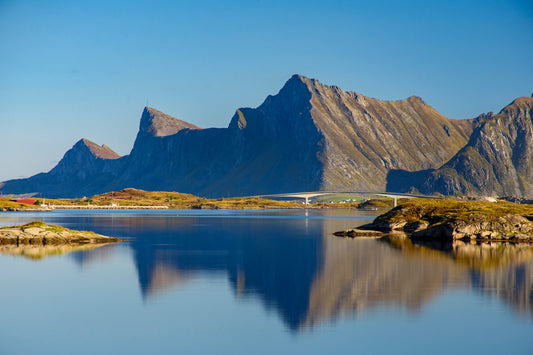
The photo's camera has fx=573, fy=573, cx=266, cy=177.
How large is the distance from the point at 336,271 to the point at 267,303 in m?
14.8

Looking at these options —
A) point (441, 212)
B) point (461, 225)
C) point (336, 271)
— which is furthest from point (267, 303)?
point (441, 212)

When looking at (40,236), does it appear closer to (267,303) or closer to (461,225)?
(267,303)

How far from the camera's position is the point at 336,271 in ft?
158

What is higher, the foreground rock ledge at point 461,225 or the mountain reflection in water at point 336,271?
the foreground rock ledge at point 461,225

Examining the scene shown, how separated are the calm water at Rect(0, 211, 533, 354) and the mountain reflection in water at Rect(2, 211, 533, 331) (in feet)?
0.35

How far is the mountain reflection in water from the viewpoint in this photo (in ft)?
114

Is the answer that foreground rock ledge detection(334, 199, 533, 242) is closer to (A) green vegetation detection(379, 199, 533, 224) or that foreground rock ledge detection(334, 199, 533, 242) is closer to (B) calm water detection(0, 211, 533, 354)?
(A) green vegetation detection(379, 199, 533, 224)

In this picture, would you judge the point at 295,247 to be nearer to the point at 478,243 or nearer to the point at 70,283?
the point at 478,243

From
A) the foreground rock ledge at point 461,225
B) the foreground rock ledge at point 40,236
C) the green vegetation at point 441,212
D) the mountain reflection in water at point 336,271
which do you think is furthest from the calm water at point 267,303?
the green vegetation at point 441,212

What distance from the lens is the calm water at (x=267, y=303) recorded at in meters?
26.6

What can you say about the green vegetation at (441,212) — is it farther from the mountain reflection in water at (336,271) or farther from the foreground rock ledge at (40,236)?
the foreground rock ledge at (40,236)

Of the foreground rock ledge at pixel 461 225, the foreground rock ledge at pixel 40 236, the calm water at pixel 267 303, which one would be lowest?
the calm water at pixel 267 303

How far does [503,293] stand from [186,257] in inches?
1268

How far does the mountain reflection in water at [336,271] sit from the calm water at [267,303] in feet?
0.35
